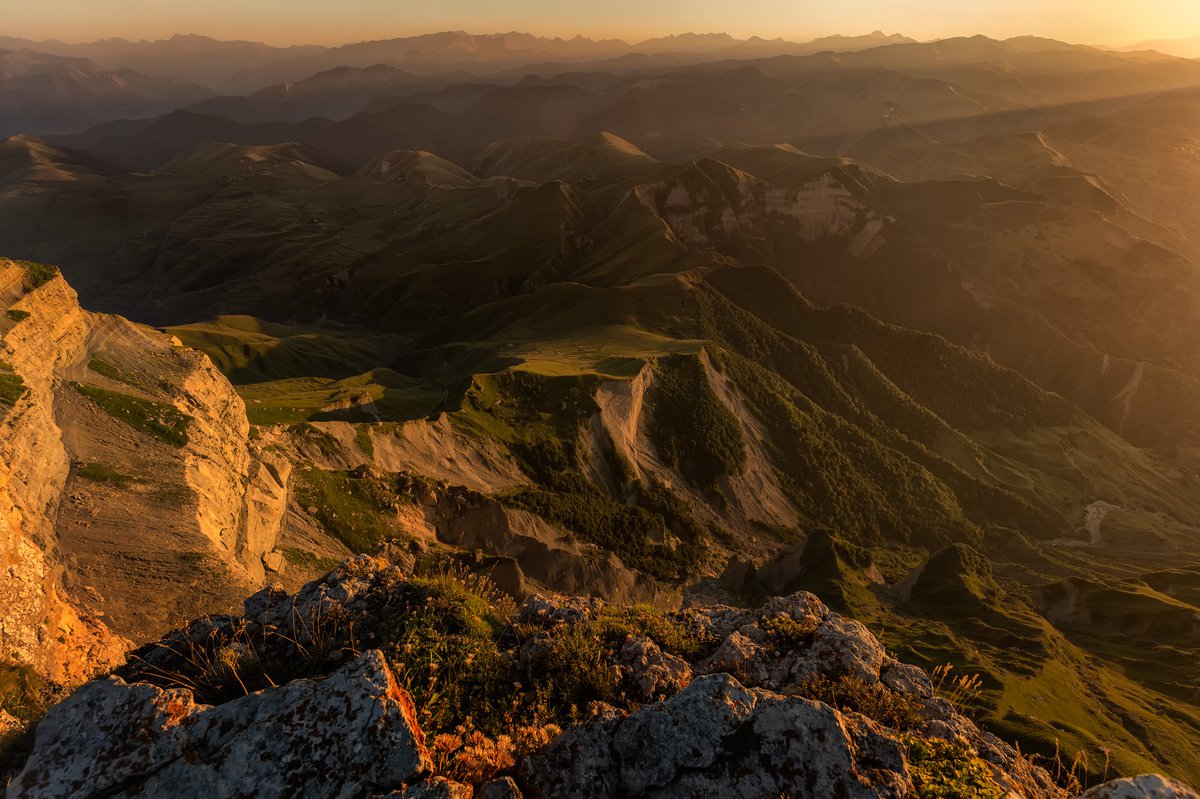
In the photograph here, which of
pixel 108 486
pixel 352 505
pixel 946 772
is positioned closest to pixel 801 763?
pixel 946 772

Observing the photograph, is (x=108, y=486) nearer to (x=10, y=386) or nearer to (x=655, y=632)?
(x=10, y=386)

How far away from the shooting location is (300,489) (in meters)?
50.6

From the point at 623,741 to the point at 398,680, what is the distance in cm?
427

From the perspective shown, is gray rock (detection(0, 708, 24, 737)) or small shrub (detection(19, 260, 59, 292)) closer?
gray rock (detection(0, 708, 24, 737))

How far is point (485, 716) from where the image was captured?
11.3m

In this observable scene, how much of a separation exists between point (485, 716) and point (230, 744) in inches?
167

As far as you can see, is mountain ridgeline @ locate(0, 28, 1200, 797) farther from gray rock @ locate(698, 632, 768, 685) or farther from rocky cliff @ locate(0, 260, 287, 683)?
gray rock @ locate(698, 632, 768, 685)

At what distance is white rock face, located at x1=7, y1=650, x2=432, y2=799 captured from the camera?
8.58 meters

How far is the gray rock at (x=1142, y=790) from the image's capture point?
8805mm

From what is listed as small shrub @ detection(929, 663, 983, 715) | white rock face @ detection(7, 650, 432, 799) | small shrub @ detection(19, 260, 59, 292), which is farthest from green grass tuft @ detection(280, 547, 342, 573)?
small shrub @ detection(929, 663, 983, 715)

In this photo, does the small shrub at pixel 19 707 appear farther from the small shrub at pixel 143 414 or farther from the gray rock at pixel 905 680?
the small shrub at pixel 143 414

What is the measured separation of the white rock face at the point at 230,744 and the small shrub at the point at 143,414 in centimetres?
3612

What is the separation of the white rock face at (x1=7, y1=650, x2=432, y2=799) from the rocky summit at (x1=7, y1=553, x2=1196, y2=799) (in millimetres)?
26

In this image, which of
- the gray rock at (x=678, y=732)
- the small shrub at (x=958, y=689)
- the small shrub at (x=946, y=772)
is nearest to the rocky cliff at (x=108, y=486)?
the gray rock at (x=678, y=732)
